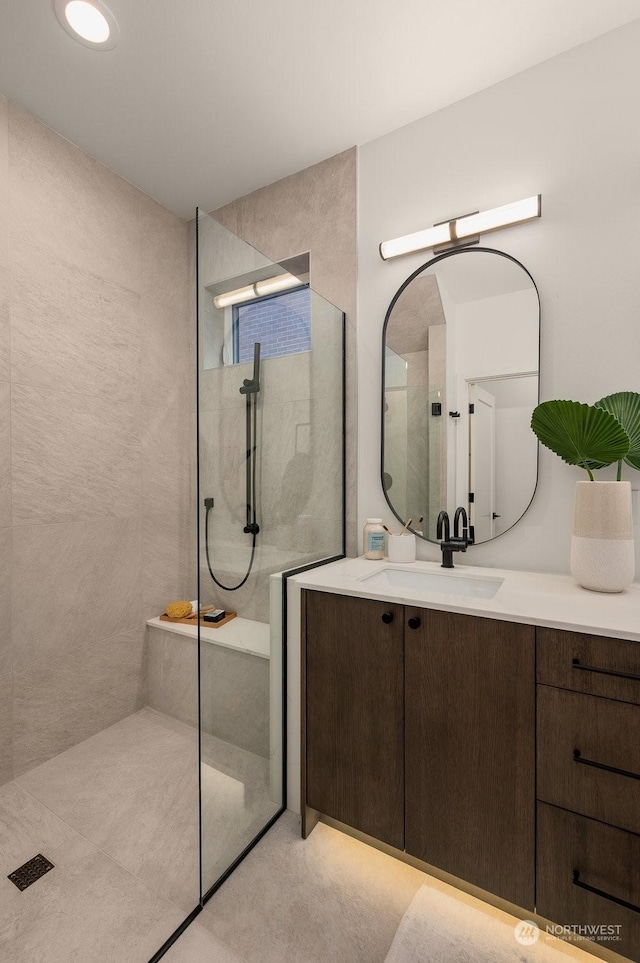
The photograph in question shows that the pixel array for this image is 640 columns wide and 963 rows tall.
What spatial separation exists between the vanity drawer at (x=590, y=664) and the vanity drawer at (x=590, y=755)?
2 cm

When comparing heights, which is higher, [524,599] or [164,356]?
[164,356]

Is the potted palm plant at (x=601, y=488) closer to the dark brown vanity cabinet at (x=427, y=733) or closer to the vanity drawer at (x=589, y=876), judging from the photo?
the dark brown vanity cabinet at (x=427, y=733)

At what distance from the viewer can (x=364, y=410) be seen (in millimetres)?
1977

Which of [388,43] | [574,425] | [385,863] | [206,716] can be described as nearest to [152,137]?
[388,43]

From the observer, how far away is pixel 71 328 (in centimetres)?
199

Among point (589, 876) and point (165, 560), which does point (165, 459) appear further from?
point (589, 876)

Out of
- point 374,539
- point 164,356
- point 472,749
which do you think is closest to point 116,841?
point 472,749

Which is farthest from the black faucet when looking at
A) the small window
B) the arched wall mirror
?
the small window

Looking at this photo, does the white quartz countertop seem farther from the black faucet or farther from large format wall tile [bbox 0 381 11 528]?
large format wall tile [bbox 0 381 11 528]

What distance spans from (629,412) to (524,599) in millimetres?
708

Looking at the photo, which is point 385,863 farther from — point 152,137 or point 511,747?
point 152,137

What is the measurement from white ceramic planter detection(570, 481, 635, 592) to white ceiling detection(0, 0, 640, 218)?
1.53 m

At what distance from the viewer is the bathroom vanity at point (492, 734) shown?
1020 mm

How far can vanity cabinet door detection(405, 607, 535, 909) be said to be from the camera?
1120mm
